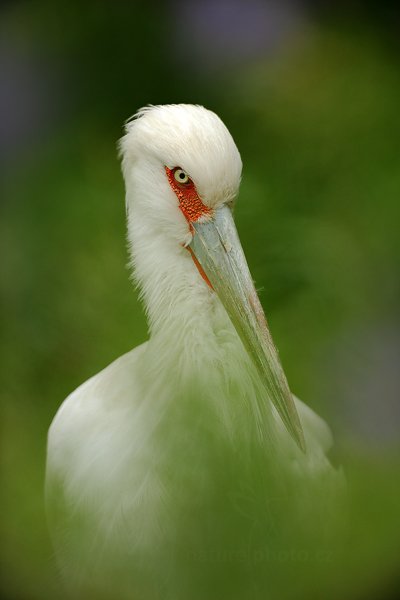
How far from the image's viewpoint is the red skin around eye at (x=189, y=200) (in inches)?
30.1

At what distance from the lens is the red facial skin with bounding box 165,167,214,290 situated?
2.51 ft

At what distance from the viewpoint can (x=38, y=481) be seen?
79 cm

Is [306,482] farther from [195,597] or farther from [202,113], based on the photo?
[202,113]

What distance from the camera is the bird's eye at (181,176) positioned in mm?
761

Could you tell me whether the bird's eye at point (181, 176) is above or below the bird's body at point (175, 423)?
above

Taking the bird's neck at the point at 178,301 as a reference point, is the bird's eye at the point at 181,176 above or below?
above

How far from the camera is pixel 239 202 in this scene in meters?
0.80

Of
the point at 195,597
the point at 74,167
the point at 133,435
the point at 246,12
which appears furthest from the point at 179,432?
the point at 246,12

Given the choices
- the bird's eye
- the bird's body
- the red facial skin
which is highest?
the bird's eye

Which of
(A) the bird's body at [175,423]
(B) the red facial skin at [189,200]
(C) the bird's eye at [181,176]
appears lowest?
(A) the bird's body at [175,423]

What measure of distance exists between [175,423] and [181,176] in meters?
0.26

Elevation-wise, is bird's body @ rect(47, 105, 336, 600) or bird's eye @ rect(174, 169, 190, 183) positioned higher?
bird's eye @ rect(174, 169, 190, 183)

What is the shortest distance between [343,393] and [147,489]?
0.76 feet

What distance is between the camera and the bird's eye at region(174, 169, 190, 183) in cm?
76
